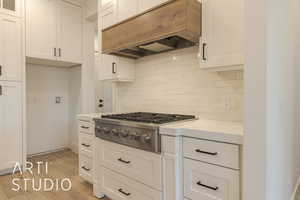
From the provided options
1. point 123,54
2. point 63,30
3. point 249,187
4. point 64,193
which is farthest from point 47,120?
point 249,187

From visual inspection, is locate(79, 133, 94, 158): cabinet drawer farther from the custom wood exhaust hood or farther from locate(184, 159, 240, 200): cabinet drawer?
locate(184, 159, 240, 200): cabinet drawer

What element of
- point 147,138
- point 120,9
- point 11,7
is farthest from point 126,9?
point 11,7

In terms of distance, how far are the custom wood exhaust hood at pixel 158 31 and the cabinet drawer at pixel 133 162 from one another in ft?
3.48

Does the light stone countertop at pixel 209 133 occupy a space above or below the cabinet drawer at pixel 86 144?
above

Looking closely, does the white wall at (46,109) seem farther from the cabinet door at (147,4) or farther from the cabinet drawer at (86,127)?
the cabinet door at (147,4)

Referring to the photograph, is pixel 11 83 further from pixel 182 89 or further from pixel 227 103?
pixel 227 103

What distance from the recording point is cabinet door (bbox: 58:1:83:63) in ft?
11.1

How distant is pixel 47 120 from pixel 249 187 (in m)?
3.84

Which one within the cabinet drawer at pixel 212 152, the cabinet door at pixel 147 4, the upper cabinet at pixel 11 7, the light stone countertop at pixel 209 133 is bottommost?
the cabinet drawer at pixel 212 152

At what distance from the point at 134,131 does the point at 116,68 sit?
111 centimetres

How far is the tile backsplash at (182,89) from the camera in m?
1.80

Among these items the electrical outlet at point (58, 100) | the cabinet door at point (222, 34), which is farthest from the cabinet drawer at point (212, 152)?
the electrical outlet at point (58, 100)

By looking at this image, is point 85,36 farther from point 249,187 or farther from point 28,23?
point 249,187

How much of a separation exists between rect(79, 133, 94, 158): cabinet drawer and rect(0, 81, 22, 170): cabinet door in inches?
46.3
